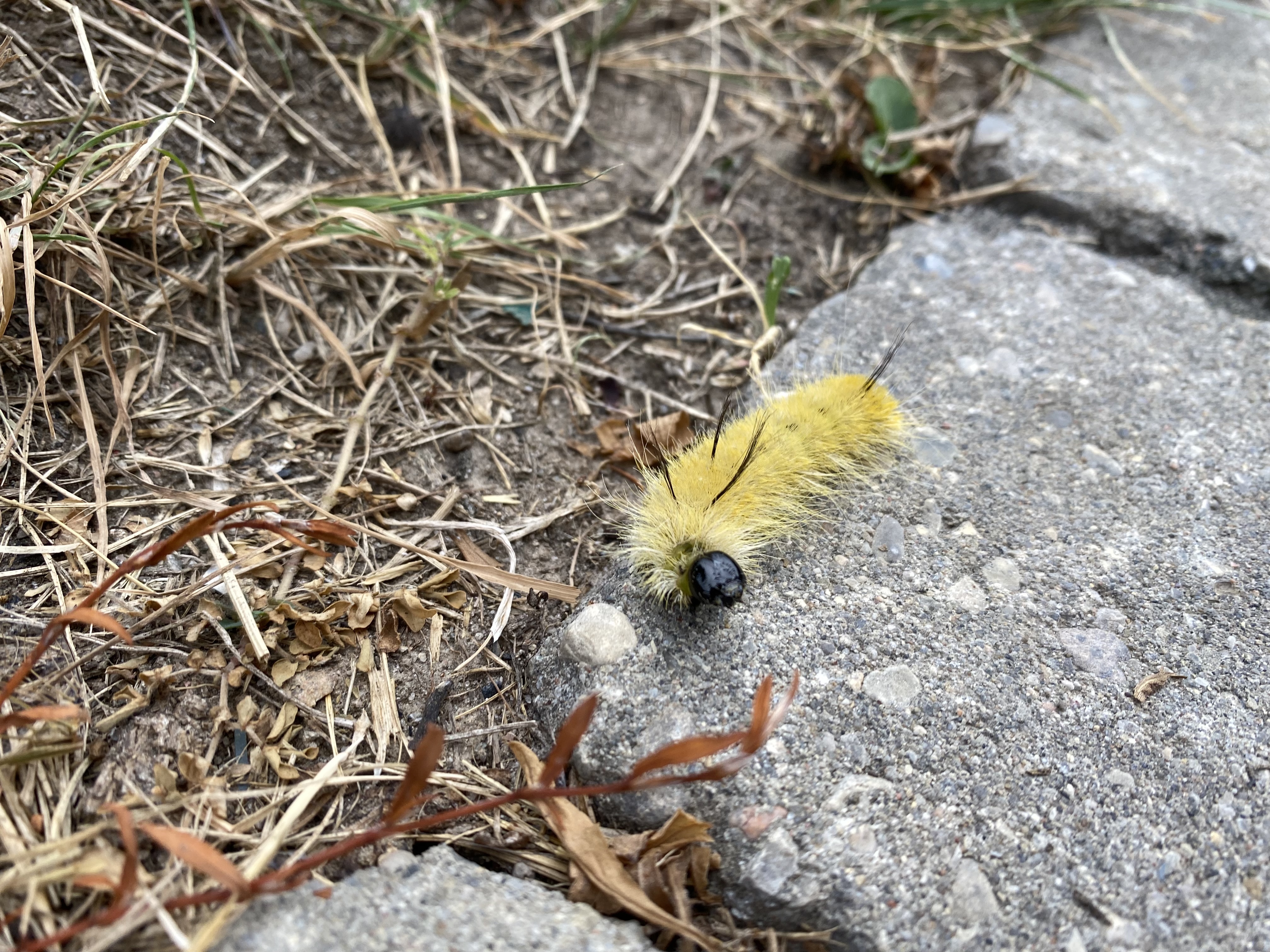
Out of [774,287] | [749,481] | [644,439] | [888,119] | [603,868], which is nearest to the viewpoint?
[603,868]

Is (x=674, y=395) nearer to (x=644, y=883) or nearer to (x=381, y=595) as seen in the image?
(x=381, y=595)

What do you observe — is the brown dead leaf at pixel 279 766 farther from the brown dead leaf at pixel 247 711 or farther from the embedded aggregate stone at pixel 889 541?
the embedded aggregate stone at pixel 889 541

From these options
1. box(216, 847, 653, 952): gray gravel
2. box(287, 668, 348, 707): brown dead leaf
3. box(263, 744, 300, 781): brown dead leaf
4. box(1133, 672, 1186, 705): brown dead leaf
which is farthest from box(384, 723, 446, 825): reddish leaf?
box(1133, 672, 1186, 705): brown dead leaf

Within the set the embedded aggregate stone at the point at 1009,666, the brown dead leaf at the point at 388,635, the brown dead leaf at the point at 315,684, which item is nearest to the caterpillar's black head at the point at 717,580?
the embedded aggregate stone at the point at 1009,666

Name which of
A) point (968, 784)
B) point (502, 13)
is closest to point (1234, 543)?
point (968, 784)

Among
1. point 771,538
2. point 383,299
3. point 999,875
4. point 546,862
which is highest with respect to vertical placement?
point 383,299

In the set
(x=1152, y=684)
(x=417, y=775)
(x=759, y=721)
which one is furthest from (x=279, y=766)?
(x=1152, y=684)

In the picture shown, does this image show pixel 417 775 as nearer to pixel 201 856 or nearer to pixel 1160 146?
pixel 201 856
